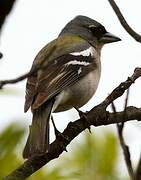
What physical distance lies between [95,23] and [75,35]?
0.43 m

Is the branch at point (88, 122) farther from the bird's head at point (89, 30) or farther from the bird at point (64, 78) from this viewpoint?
the bird's head at point (89, 30)

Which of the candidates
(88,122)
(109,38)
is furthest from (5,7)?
(109,38)

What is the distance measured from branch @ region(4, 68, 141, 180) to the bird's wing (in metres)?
0.48

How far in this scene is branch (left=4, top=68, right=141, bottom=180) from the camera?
8.47 ft

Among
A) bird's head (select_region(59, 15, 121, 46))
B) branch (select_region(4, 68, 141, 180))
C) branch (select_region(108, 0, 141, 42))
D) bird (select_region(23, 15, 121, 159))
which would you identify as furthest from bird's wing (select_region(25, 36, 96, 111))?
branch (select_region(108, 0, 141, 42))

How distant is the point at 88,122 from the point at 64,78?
108cm

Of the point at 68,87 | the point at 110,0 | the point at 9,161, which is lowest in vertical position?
the point at 68,87

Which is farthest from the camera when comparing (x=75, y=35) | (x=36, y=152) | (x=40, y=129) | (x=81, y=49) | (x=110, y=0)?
(x=75, y=35)

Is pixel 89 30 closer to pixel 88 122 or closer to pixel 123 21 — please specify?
pixel 88 122

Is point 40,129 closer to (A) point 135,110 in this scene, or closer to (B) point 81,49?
(A) point 135,110

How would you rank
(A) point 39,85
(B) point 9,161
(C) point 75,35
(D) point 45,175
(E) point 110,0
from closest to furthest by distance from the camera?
(E) point 110,0, (B) point 9,161, (D) point 45,175, (A) point 39,85, (C) point 75,35

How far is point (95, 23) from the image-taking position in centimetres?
579

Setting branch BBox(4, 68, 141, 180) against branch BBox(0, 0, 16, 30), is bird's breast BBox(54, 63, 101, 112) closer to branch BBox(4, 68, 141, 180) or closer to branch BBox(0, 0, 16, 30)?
branch BBox(4, 68, 141, 180)

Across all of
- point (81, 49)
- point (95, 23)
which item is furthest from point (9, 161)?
point (95, 23)
